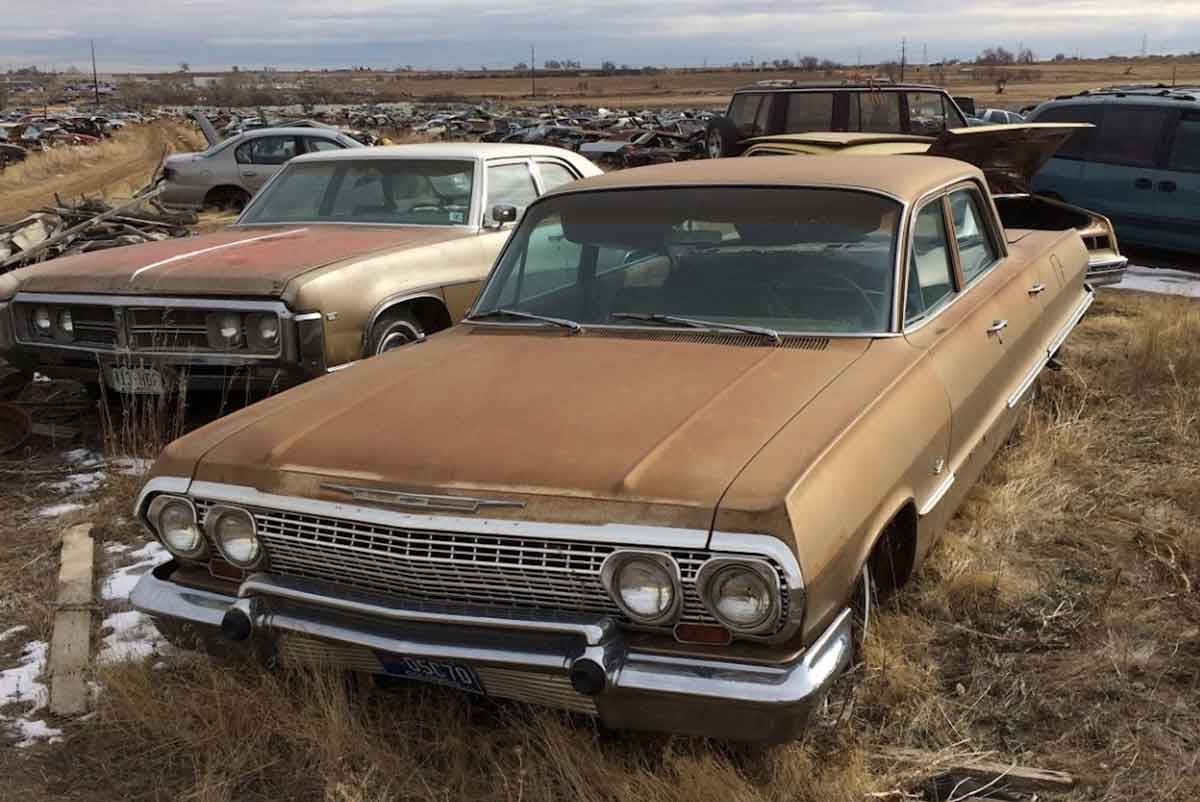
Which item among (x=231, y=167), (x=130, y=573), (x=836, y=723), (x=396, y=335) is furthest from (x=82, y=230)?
(x=836, y=723)

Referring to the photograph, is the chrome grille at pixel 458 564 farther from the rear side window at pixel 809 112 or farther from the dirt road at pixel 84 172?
the dirt road at pixel 84 172

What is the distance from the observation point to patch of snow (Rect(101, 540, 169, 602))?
14.2ft

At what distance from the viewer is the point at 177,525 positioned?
3211mm

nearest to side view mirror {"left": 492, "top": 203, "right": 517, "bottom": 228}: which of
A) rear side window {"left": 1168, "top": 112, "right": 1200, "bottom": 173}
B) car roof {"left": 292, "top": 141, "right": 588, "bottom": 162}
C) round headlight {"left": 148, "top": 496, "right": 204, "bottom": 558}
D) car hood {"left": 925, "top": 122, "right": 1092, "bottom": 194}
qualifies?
car roof {"left": 292, "top": 141, "right": 588, "bottom": 162}

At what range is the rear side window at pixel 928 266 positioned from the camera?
12.7ft

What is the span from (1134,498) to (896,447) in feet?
7.36

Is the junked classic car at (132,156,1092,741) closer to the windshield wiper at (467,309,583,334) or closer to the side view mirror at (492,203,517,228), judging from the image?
the windshield wiper at (467,309,583,334)

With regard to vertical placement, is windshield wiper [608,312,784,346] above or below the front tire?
above

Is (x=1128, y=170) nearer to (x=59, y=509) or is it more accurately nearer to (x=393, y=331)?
(x=393, y=331)

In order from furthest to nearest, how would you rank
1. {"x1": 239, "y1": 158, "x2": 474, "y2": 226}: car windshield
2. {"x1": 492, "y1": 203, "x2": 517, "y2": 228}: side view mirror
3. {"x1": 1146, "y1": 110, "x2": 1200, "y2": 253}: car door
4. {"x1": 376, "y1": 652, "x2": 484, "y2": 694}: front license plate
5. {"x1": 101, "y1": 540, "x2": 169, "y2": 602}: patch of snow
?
{"x1": 1146, "y1": 110, "x2": 1200, "y2": 253}: car door
{"x1": 239, "y1": 158, "x2": 474, "y2": 226}: car windshield
{"x1": 492, "y1": 203, "x2": 517, "y2": 228}: side view mirror
{"x1": 101, "y1": 540, "x2": 169, "y2": 602}: patch of snow
{"x1": 376, "y1": 652, "x2": 484, "y2": 694}: front license plate

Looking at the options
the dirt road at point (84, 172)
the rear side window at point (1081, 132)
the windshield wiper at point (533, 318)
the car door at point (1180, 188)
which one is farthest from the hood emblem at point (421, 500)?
the dirt road at point (84, 172)

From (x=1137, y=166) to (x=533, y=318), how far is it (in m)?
8.17

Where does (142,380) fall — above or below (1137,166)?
below

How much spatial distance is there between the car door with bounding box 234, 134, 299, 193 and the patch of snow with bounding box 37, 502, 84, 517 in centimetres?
1061
